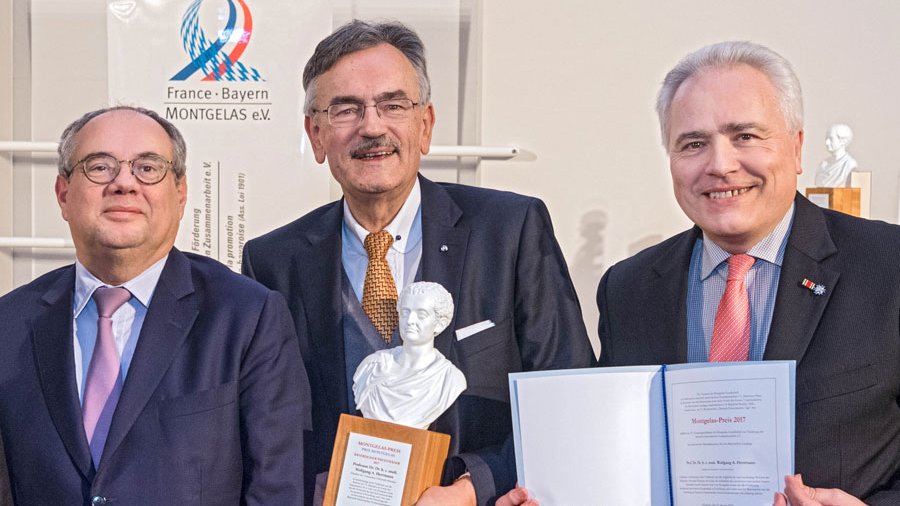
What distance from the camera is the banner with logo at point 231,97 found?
529 cm

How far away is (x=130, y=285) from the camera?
2334 millimetres

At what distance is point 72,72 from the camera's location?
5.90 metres

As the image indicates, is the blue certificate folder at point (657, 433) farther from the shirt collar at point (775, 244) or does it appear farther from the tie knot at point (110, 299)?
the tie knot at point (110, 299)

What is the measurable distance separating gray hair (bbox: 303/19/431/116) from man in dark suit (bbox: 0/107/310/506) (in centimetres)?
42

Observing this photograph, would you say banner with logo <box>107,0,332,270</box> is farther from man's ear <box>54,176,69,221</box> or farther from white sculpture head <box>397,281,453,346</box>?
white sculpture head <box>397,281,453,346</box>

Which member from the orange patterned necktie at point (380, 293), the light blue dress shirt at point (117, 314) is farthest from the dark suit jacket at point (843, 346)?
the light blue dress shirt at point (117, 314)

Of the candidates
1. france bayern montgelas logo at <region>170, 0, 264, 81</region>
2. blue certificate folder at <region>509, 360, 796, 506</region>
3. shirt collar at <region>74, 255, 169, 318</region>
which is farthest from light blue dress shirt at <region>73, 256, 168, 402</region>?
france bayern montgelas logo at <region>170, 0, 264, 81</region>

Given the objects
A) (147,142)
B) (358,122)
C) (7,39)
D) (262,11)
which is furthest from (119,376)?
(7,39)

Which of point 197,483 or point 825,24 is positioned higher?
point 825,24

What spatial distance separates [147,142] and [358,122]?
54 centimetres

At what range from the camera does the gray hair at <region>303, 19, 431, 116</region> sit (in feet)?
8.40

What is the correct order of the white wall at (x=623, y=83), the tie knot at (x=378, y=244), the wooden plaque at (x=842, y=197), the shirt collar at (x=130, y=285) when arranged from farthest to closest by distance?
the white wall at (x=623, y=83)
the wooden plaque at (x=842, y=197)
the tie knot at (x=378, y=244)
the shirt collar at (x=130, y=285)

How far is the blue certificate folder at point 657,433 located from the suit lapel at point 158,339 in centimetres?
80

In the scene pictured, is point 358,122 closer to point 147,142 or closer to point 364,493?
point 147,142
